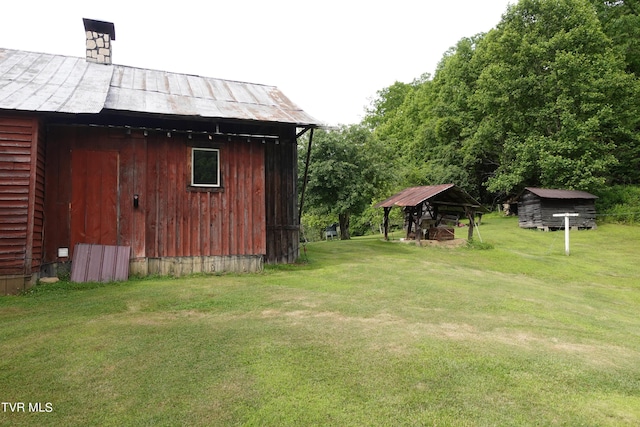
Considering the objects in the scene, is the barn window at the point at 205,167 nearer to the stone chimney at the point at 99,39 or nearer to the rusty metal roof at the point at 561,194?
the stone chimney at the point at 99,39

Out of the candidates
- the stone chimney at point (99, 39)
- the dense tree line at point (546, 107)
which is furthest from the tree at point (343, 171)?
the stone chimney at point (99, 39)

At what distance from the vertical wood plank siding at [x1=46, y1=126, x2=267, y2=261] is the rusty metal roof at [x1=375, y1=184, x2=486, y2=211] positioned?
10.3 m

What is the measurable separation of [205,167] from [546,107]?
35.8 meters

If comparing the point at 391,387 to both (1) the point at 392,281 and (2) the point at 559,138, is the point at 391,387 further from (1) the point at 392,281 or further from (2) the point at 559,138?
(2) the point at 559,138

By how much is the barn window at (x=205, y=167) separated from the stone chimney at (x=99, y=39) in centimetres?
608

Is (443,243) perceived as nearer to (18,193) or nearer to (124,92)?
(124,92)

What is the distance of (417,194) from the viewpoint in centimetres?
2106

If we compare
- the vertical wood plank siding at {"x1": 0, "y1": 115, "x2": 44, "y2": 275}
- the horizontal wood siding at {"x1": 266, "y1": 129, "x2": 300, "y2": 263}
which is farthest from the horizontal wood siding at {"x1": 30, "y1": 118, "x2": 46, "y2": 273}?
the horizontal wood siding at {"x1": 266, "y1": 129, "x2": 300, "y2": 263}

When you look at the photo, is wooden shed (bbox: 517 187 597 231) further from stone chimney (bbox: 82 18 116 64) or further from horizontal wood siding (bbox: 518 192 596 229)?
stone chimney (bbox: 82 18 116 64)

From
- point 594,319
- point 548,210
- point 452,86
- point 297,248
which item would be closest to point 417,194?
point 297,248

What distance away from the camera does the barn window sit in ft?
36.9

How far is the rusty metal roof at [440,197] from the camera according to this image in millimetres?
19516

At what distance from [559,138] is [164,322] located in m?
38.1

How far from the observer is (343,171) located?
22.6m
